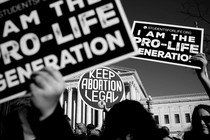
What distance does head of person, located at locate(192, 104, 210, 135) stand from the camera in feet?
8.68

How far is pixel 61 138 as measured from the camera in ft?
3.84

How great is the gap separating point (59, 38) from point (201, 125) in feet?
6.69

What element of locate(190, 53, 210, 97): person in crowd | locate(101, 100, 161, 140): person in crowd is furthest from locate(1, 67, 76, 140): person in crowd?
locate(190, 53, 210, 97): person in crowd

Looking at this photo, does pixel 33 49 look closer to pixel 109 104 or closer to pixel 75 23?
pixel 75 23

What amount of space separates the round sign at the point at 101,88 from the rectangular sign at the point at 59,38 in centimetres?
304

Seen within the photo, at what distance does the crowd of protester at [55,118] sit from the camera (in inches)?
41.6

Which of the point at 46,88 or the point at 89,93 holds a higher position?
the point at 46,88

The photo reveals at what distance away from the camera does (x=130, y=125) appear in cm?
190

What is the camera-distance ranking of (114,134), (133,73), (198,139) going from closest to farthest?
(114,134), (198,139), (133,73)

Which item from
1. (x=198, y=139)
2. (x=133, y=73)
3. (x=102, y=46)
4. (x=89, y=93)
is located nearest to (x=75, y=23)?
(x=102, y=46)

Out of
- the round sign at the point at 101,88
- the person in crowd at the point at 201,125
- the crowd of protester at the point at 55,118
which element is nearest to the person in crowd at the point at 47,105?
the crowd of protester at the point at 55,118

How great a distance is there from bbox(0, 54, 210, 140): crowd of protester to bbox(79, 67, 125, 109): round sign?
196cm

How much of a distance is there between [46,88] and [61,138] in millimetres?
282

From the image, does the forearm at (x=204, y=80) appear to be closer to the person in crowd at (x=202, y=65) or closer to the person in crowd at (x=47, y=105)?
the person in crowd at (x=202, y=65)
